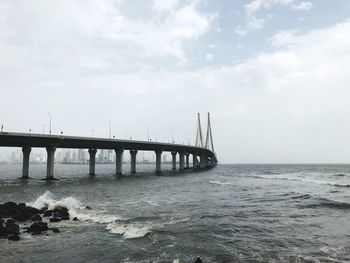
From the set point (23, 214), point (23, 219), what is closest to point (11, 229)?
point (23, 219)

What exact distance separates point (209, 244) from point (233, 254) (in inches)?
92.0

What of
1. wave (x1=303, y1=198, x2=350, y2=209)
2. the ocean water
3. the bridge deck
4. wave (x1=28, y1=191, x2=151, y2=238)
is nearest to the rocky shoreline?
the ocean water

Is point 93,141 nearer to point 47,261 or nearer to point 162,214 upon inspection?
point 162,214

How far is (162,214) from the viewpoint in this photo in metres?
31.4

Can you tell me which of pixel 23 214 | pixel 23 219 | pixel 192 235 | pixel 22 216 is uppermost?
pixel 23 214

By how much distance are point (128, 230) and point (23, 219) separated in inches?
392

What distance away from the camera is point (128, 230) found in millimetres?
24062

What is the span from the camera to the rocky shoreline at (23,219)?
22.5 metres

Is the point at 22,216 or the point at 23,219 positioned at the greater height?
the point at 22,216

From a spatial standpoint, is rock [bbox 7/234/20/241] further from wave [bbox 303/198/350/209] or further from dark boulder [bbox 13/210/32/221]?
wave [bbox 303/198/350/209]

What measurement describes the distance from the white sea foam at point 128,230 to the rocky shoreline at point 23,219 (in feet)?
12.4

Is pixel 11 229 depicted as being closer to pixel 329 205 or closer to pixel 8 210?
pixel 8 210

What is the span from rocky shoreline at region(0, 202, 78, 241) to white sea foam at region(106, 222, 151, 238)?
378cm

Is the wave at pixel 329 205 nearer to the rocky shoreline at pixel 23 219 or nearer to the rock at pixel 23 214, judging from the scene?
the rocky shoreline at pixel 23 219
